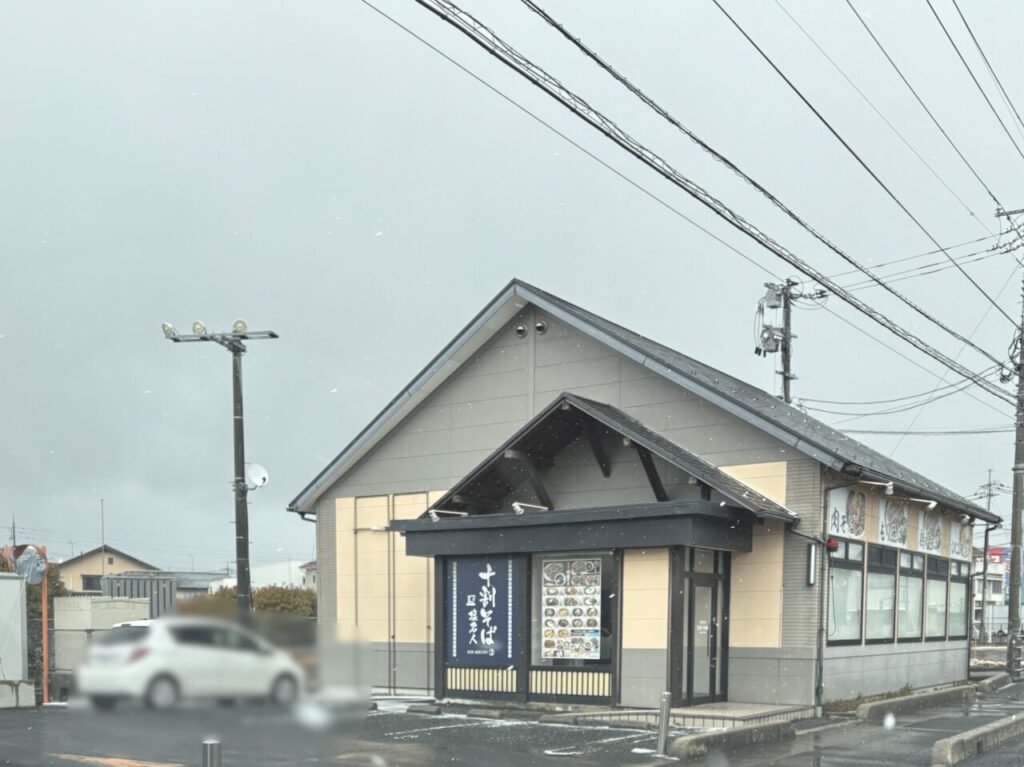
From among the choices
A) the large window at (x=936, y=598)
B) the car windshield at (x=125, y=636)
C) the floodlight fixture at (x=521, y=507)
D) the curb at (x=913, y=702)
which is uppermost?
the floodlight fixture at (x=521, y=507)

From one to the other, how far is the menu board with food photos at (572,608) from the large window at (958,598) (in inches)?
460

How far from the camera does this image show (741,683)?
19.6 meters

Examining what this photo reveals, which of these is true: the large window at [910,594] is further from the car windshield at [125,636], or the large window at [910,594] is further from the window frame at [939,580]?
the car windshield at [125,636]

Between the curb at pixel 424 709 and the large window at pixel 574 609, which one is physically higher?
the large window at pixel 574 609

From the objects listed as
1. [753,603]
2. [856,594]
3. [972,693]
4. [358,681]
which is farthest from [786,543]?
[358,681]

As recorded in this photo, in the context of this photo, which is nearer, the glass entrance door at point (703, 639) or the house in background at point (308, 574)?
the glass entrance door at point (703, 639)

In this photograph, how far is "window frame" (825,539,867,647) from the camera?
64.1ft

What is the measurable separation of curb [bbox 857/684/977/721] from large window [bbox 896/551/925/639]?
4.77 feet

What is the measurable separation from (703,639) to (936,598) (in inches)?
363

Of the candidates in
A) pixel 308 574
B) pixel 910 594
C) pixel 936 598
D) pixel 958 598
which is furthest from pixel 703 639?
pixel 308 574

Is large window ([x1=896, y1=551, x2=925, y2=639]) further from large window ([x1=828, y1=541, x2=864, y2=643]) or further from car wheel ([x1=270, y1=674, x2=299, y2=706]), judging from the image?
car wheel ([x1=270, y1=674, x2=299, y2=706])

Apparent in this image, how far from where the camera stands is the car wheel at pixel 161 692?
105 cm

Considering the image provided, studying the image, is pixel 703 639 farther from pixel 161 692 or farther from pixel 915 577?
pixel 161 692

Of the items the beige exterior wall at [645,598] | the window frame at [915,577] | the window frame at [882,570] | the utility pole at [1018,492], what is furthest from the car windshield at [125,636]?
the utility pole at [1018,492]
